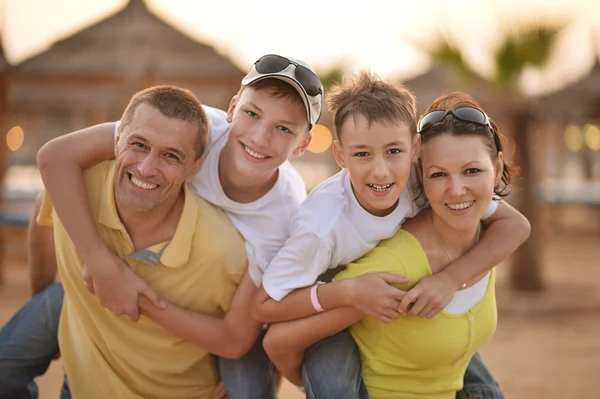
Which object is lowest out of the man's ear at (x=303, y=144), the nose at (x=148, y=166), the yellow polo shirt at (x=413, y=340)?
the yellow polo shirt at (x=413, y=340)

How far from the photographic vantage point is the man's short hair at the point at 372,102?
2.56m

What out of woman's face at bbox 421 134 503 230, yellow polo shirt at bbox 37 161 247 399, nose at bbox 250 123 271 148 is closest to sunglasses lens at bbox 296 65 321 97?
nose at bbox 250 123 271 148

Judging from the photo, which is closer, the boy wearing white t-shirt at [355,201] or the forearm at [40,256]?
the boy wearing white t-shirt at [355,201]

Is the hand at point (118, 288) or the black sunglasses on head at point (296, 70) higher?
the black sunglasses on head at point (296, 70)

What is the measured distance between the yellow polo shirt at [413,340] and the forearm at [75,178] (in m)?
1.10

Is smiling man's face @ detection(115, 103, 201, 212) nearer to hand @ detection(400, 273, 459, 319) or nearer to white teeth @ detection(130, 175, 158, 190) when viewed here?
white teeth @ detection(130, 175, 158, 190)

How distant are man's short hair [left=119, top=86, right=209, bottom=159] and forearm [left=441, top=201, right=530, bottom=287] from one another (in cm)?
122

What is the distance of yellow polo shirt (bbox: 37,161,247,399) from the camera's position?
9.28 feet

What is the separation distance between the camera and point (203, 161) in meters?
2.98

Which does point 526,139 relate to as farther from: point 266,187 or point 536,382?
point 266,187

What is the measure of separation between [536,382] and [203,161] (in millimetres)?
4402

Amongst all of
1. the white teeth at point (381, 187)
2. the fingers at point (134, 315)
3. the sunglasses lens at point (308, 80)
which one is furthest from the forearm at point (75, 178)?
the white teeth at point (381, 187)

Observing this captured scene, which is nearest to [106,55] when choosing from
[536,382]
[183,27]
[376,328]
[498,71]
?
[183,27]

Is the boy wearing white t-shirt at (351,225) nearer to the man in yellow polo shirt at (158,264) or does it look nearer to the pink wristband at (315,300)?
the pink wristband at (315,300)
